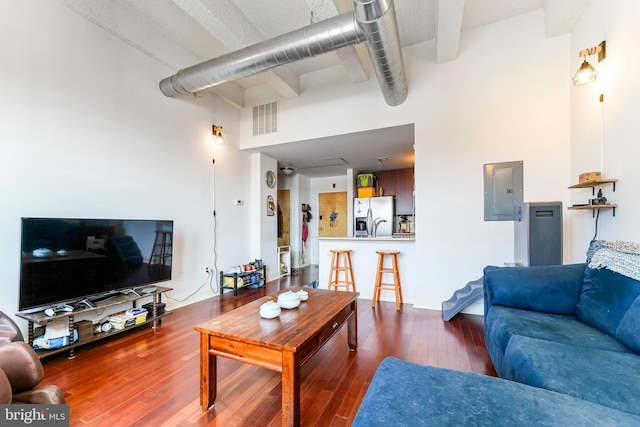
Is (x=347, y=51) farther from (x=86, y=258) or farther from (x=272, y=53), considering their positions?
(x=86, y=258)

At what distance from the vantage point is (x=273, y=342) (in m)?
1.38

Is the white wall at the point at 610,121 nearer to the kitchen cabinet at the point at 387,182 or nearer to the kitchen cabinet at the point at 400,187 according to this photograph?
the kitchen cabinet at the point at 400,187

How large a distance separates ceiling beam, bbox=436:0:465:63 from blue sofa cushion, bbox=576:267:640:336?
98.3 inches

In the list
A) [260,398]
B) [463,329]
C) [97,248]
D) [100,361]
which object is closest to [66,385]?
[100,361]

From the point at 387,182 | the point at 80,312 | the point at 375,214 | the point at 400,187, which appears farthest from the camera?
the point at 387,182

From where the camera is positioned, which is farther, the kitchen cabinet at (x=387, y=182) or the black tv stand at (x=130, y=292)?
the kitchen cabinet at (x=387, y=182)

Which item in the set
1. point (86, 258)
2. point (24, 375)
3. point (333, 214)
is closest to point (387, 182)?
point (333, 214)

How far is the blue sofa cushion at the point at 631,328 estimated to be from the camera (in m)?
1.33

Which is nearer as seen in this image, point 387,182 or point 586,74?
point 586,74

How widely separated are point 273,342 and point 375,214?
5.04 meters

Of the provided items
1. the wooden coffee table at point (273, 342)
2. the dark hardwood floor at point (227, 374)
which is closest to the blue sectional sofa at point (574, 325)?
the dark hardwood floor at point (227, 374)

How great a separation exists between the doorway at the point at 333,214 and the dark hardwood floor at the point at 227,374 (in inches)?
165

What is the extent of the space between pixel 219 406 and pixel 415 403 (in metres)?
1.30

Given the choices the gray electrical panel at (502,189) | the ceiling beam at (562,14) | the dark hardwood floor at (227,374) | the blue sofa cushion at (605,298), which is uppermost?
the ceiling beam at (562,14)
